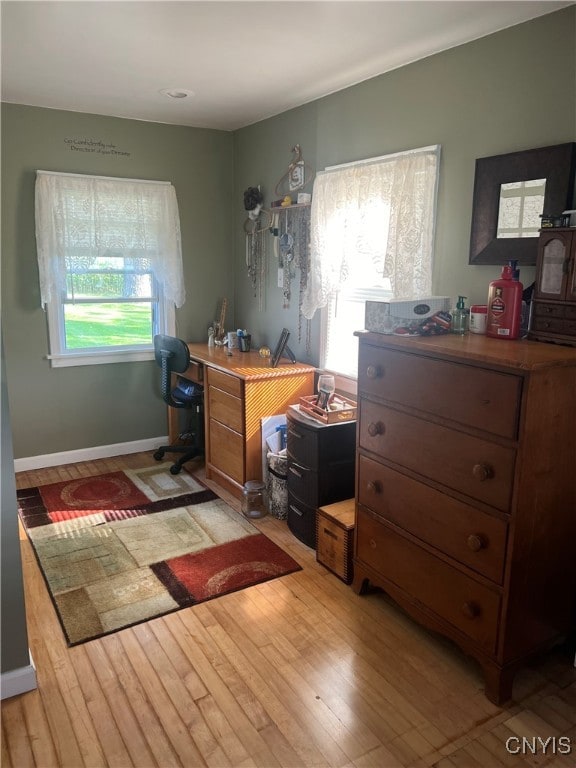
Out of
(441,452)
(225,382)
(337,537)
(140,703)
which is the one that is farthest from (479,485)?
(225,382)

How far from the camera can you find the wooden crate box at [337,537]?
2.67 meters

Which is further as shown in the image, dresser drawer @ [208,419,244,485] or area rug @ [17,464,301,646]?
dresser drawer @ [208,419,244,485]

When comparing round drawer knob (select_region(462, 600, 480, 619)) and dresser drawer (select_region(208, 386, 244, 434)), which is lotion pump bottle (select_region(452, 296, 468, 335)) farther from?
dresser drawer (select_region(208, 386, 244, 434))

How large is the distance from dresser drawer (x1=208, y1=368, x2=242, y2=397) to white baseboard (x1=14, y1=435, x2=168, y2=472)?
1043mm

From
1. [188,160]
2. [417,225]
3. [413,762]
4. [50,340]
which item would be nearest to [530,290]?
[417,225]

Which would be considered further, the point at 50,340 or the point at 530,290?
the point at 50,340

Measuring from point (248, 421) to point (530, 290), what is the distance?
174 cm

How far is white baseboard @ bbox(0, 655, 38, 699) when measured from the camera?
6.50ft

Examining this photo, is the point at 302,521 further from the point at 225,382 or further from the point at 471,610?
the point at 471,610

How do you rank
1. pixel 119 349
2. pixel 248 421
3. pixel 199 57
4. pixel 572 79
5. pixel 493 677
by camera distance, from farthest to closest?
pixel 119 349 → pixel 248 421 → pixel 199 57 → pixel 572 79 → pixel 493 677

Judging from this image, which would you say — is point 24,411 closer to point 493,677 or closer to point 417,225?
point 417,225

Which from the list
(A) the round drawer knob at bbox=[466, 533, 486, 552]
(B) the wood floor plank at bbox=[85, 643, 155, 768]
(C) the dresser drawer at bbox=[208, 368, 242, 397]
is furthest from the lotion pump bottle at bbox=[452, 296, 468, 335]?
(B) the wood floor plank at bbox=[85, 643, 155, 768]

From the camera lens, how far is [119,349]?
4.33m

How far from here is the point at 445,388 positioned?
2018 millimetres
